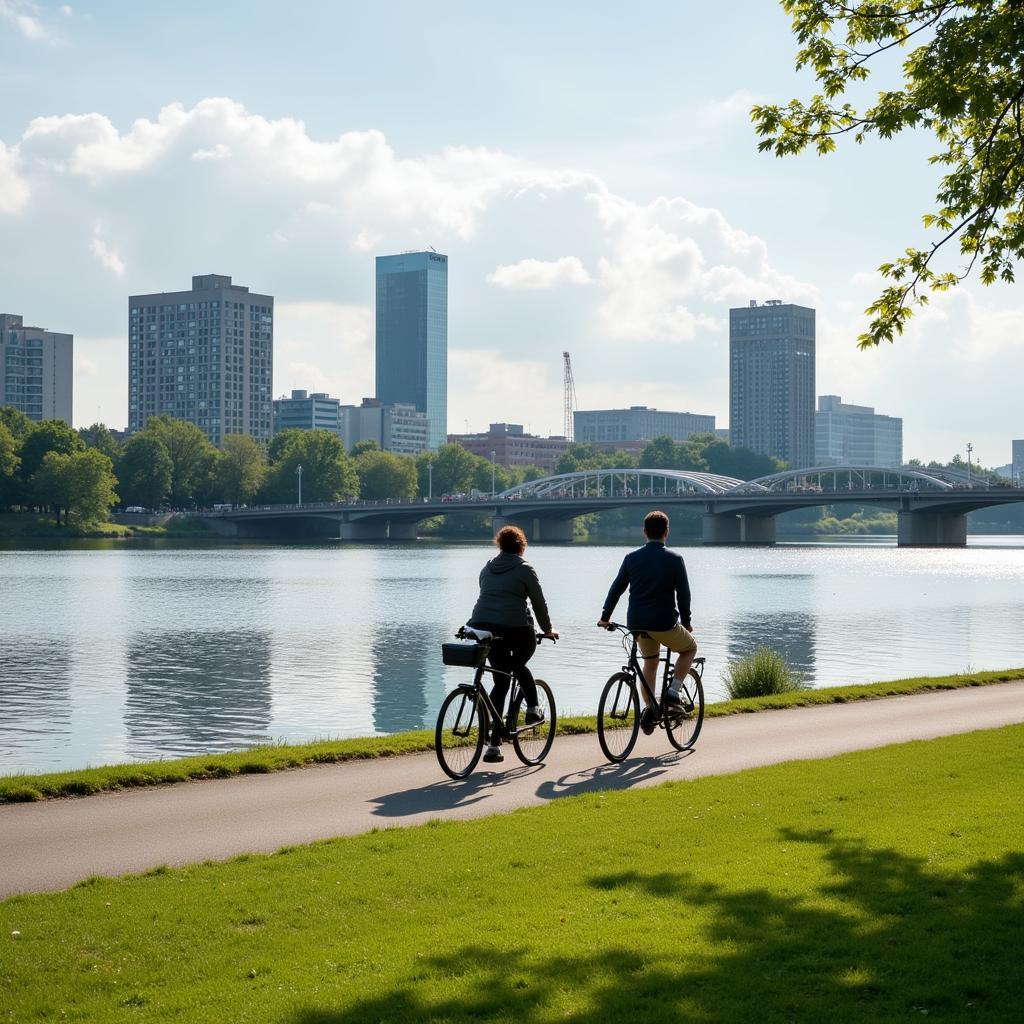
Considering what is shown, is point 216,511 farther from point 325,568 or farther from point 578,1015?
point 578,1015

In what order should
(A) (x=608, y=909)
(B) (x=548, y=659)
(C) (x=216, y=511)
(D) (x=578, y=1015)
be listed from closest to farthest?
(D) (x=578, y=1015) < (A) (x=608, y=909) < (B) (x=548, y=659) < (C) (x=216, y=511)

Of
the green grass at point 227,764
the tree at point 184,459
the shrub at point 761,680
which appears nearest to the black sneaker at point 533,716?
the green grass at point 227,764

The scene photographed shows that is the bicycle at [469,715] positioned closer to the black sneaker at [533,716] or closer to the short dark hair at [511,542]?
the black sneaker at [533,716]

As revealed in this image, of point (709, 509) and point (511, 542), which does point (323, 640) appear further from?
point (709, 509)

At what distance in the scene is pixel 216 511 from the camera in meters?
140

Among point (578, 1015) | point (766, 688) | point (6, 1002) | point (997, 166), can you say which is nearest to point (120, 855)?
point (6, 1002)

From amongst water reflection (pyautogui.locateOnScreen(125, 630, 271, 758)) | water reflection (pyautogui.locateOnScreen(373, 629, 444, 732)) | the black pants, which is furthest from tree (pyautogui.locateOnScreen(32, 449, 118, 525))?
the black pants

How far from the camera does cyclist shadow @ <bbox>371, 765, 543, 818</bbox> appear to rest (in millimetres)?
10516

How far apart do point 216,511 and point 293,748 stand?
12961 centimetres

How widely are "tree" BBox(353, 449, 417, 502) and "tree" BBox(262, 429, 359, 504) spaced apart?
8903 mm

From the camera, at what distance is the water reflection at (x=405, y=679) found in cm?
2303

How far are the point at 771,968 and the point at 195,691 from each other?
2144 cm

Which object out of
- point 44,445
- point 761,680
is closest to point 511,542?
point 761,680

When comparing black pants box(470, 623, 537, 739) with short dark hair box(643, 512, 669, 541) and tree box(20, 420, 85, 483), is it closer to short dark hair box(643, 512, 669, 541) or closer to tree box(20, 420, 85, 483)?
short dark hair box(643, 512, 669, 541)
